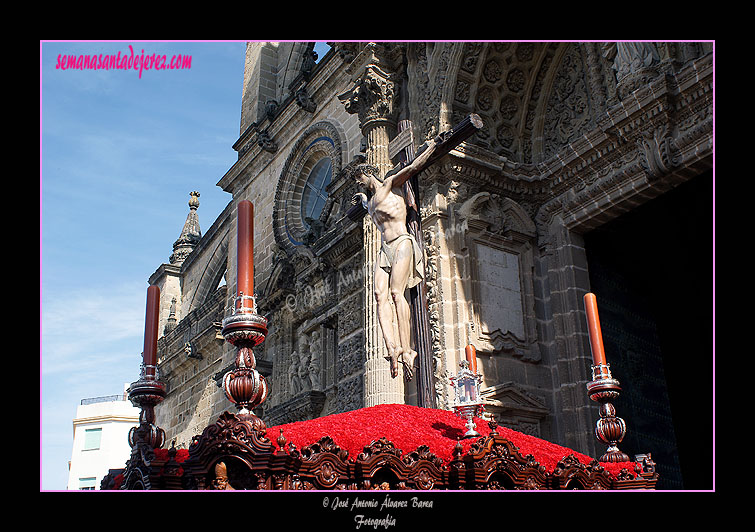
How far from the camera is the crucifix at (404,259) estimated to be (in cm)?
555

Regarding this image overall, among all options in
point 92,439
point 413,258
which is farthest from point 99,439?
point 413,258

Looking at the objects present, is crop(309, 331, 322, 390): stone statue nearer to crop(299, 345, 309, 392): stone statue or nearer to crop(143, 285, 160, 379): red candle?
crop(299, 345, 309, 392): stone statue

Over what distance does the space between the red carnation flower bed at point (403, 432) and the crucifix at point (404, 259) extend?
0.79 metres

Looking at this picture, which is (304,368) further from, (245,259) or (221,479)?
(221,479)

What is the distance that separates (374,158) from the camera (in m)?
10.1

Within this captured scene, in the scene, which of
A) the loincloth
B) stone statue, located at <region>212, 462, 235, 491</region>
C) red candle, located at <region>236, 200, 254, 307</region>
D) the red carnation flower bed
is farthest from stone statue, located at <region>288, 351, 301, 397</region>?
stone statue, located at <region>212, 462, 235, 491</region>

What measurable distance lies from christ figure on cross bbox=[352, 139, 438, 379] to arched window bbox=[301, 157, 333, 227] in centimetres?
891

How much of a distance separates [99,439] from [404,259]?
36.8 meters

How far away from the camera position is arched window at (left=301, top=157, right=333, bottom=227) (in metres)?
15.0

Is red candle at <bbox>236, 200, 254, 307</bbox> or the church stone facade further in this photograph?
the church stone facade

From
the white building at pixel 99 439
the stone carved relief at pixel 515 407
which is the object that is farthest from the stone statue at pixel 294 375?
the white building at pixel 99 439
